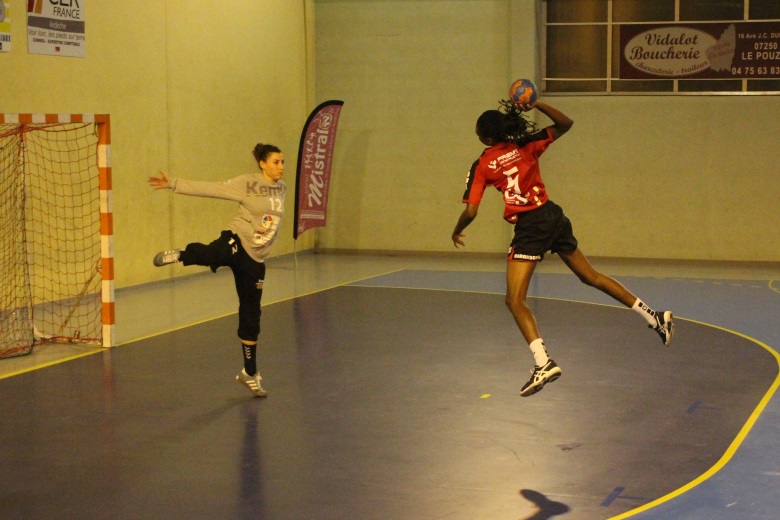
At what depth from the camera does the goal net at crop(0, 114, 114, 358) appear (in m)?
10.0

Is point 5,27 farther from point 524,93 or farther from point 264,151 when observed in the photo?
point 524,93

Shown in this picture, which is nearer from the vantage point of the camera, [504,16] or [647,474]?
[647,474]

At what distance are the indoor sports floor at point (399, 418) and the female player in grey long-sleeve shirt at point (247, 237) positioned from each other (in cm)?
64

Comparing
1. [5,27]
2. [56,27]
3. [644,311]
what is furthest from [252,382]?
[56,27]

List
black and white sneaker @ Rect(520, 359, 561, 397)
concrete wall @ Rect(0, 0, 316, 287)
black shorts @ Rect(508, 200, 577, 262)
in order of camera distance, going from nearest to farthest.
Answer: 1. black and white sneaker @ Rect(520, 359, 561, 397)
2. black shorts @ Rect(508, 200, 577, 262)
3. concrete wall @ Rect(0, 0, 316, 287)

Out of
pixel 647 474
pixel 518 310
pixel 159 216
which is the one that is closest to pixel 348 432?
pixel 518 310

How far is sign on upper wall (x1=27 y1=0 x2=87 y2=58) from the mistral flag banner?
Answer: 14.4ft

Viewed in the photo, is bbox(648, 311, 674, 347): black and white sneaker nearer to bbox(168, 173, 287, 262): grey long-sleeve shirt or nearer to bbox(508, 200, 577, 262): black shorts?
bbox(508, 200, 577, 262): black shorts

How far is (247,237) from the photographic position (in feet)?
25.1

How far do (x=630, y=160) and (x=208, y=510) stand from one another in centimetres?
1292

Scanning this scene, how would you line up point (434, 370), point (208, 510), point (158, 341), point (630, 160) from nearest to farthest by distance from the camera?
point (208, 510)
point (434, 370)
point (158, 341)
point (630, 160)

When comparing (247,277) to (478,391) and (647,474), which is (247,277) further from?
(647,474)

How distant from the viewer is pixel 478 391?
7.97 meters

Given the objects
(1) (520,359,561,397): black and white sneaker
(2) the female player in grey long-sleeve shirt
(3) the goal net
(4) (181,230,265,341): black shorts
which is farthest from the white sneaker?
(3) the goal net
